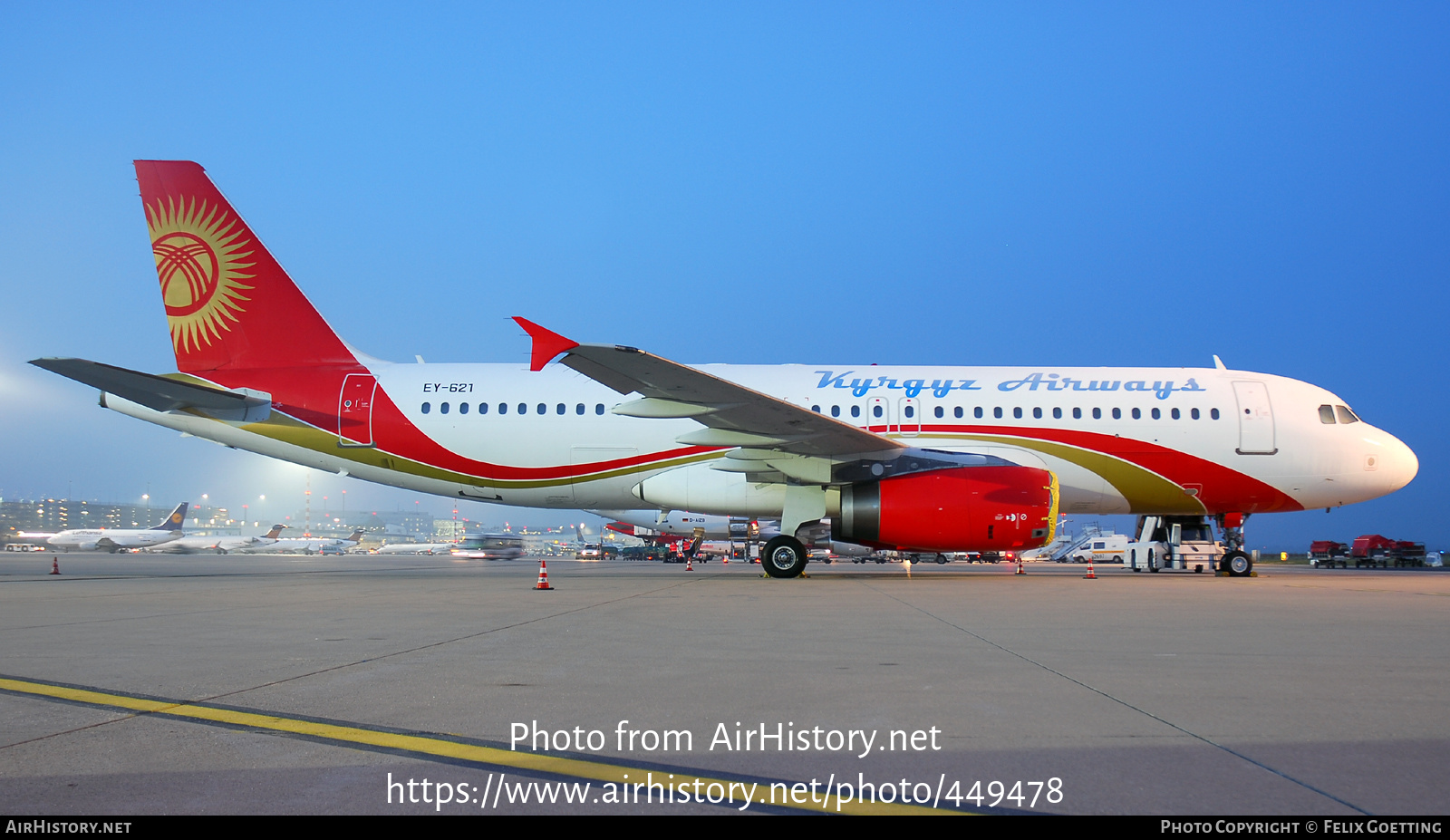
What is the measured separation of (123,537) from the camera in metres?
50.5

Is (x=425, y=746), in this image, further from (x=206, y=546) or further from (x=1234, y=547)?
(x=206, y=546)

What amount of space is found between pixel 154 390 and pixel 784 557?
10.7 m

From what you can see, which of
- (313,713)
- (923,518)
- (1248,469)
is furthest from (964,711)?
(1248,469)

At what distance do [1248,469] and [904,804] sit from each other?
53.0ft

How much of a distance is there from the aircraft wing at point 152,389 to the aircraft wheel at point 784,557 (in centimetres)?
927

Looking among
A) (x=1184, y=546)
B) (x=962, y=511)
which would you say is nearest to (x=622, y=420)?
(x=962, y=511)

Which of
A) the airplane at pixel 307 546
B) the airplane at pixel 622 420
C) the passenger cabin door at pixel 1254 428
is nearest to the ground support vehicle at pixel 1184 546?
the airplane at pixel 622 420

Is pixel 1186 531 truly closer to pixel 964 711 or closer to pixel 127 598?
pixel 964 711

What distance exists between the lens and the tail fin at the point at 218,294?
16000 mm

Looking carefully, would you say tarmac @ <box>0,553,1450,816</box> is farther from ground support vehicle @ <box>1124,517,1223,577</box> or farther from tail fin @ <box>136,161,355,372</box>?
ground support vehicle @ <box>1124,517,1223,577</box>

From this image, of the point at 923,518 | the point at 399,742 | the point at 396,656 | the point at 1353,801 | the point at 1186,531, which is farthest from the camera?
the point at 1186,531

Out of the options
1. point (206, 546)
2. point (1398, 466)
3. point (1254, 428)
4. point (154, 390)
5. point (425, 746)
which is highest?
point (154, 390)

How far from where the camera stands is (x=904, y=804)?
8.43 feet

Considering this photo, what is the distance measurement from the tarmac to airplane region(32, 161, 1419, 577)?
26.0ft
